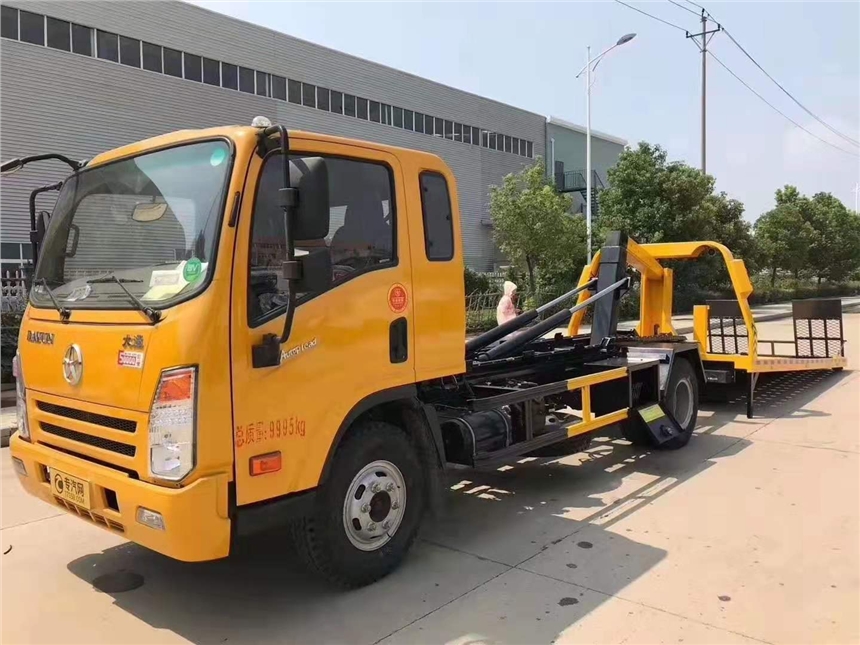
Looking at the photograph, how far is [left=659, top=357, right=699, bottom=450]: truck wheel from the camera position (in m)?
6.93

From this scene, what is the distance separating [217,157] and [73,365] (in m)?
1.28

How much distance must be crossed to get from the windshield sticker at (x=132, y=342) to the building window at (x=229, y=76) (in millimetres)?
25737

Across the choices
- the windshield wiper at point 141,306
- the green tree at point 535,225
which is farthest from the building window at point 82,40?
the windshield wiper at point 141,306

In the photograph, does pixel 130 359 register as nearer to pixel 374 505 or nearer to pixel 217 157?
pixel 217 157

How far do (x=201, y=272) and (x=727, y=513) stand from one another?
4095 mm

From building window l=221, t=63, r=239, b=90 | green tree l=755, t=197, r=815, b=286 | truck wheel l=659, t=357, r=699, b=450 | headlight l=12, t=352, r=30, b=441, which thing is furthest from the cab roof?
green tree l=755, t=197, r=815, b=286

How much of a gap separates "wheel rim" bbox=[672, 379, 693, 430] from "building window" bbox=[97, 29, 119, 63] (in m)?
22.8

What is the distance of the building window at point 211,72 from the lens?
25.8 m

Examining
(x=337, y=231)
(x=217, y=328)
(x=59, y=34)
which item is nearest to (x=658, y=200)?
(x=59, y=34)

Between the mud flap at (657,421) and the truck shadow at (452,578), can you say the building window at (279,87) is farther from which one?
the truck shadow at (452,578)

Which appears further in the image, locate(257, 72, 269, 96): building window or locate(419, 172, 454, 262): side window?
locate(257, 72, 269, 96): building window

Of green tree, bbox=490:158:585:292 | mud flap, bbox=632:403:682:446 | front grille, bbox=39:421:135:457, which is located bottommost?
mud flap, bbox=632:403:682:446

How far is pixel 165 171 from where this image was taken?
356 cm

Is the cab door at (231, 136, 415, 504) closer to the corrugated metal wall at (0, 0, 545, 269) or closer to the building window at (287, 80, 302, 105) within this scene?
the corrugated metal wall at (0, 0, 545, 269)
